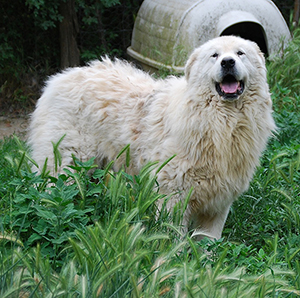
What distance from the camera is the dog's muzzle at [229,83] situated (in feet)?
12.2

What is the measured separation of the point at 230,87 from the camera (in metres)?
3.81

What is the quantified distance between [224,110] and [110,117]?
107cm

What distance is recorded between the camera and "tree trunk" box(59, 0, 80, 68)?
8562mm

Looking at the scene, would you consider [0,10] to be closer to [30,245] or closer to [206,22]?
[206,22]

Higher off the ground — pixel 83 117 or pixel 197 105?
pixel 197 105

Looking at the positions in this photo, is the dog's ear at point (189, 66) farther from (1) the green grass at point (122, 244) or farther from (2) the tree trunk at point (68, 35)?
(2) the tree trunk at point (68, 35)

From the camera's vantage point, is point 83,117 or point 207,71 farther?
point 83,117

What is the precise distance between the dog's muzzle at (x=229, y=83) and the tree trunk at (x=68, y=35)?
5.41m

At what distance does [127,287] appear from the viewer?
7.54 ft

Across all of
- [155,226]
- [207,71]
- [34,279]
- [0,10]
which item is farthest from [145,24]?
[34,279]

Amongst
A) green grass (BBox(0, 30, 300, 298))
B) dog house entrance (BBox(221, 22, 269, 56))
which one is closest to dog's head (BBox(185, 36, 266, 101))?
green grass (BBox(0, 30, 300, 298))

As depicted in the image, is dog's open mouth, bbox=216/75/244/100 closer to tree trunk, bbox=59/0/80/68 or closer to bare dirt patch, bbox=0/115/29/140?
bare dirt patch, bbox=0/115/29/140

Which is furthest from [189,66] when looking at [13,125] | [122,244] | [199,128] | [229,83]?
[13,125]

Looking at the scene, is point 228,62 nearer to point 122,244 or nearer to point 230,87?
point 230,87
